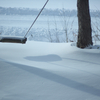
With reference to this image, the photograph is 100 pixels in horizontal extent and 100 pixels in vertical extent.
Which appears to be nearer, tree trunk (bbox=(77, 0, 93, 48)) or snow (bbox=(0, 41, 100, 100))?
snow (bbox=(0, 41, 100, 100))

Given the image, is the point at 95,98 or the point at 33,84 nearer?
the point at 95,98

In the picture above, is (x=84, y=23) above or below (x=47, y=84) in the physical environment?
above

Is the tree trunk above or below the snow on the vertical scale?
above

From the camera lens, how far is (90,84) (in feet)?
3.51

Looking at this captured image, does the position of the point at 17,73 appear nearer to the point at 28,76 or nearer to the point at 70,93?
the point at 28,76

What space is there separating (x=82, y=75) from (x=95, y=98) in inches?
14.5

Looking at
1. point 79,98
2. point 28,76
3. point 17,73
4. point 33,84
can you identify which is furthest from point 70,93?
point 17,73

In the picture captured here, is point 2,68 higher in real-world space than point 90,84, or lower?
higher

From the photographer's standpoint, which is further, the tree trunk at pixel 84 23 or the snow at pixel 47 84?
the tree trunk at pixel 84 23

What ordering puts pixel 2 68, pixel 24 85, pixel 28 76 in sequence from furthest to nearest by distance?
1. pixel 2 68
2. pixel 28 76
3. pixel 24 85

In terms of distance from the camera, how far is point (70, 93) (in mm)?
939

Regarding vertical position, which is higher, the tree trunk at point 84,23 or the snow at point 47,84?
the tree trunk at point 84,23

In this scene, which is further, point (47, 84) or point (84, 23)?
point (84, 23)

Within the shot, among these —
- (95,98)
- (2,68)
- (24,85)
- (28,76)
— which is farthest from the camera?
(2,68)
